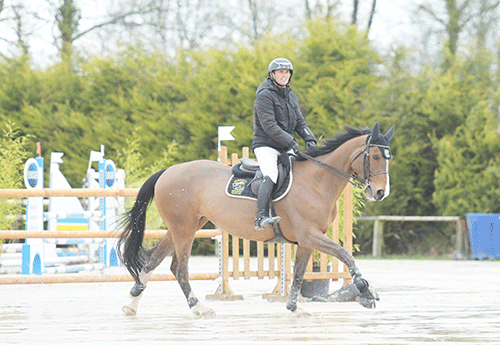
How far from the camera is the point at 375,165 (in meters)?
5.31

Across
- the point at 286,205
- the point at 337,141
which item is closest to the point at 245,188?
the point at 286,205

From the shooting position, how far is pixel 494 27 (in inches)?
768

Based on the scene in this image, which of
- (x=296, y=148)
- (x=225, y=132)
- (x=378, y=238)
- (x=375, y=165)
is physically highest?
(x=225, y=132)

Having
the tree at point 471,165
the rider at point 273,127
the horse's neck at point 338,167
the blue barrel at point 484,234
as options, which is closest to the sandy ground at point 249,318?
the rider at point 273,127

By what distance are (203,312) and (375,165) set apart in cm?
177

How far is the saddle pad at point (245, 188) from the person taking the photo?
5.57 meters

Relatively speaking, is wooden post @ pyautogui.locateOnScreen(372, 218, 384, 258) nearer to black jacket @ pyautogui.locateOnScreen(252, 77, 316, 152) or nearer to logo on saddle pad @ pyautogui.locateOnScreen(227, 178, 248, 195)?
black jacket @ pyautogui.locateOnScreen(252, 77, 316, 152)

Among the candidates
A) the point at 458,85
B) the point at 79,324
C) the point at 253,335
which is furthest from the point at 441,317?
the point at 458,85

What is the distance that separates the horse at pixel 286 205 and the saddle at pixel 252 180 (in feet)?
0.16

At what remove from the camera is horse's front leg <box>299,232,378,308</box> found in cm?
504

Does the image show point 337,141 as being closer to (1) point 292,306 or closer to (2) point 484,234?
(1) point 292,306

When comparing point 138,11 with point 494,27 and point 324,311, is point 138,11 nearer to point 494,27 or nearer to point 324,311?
point 494,27

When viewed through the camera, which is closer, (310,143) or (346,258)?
(346,258)

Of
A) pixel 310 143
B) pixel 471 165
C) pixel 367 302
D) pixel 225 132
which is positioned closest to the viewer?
pixel 367 302
